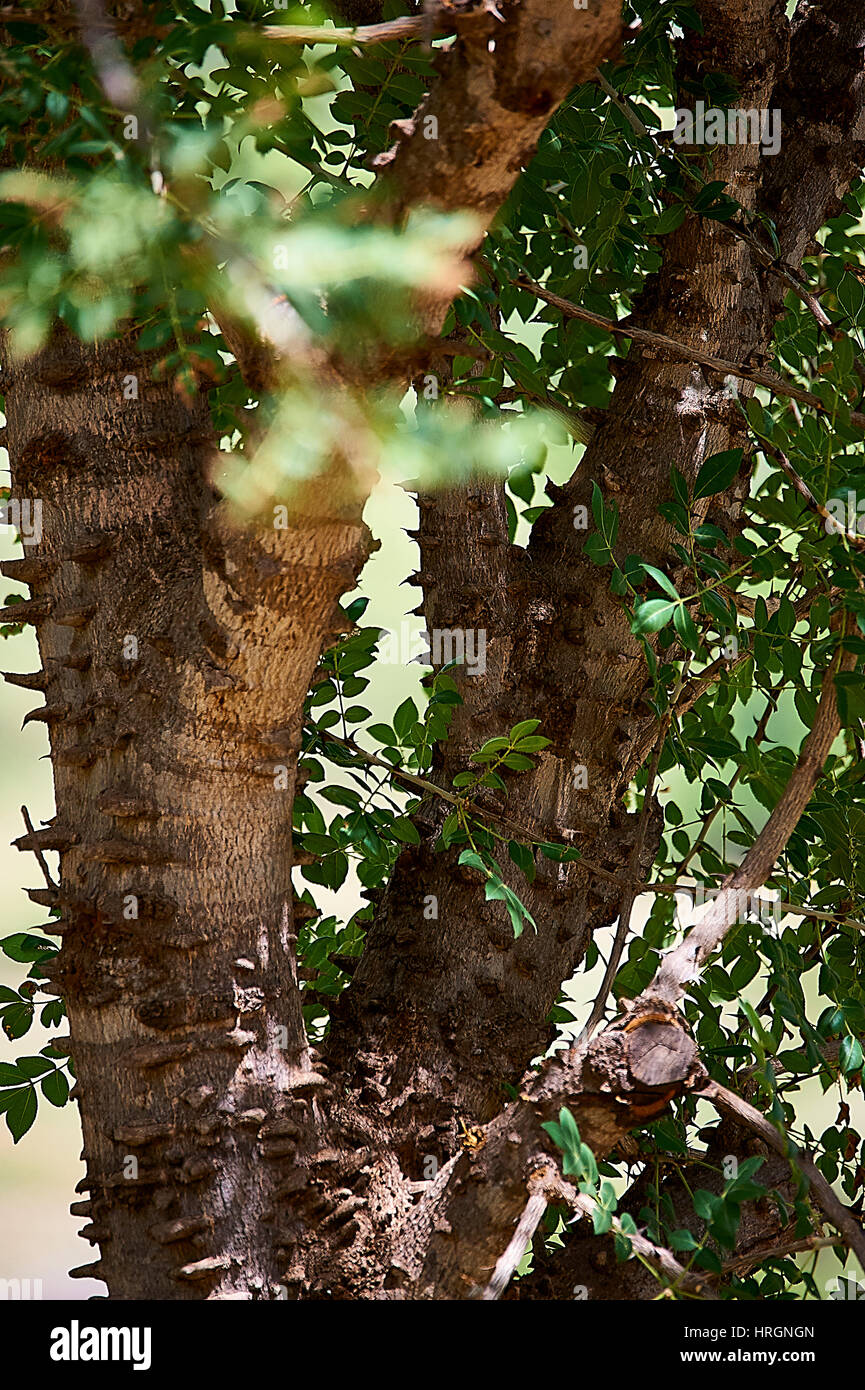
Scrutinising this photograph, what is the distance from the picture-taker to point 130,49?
0.80m

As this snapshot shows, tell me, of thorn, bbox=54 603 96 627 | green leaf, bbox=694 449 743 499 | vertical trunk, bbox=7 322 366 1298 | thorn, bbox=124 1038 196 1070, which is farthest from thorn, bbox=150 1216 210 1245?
green leaf, bbox=694 449 743 499

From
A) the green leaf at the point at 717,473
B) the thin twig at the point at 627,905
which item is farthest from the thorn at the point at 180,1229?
the green leaf at the point at 717,473

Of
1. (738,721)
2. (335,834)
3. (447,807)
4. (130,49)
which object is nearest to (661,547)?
(447,807)

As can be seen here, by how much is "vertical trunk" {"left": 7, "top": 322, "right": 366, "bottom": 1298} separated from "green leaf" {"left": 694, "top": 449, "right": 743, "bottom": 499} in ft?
1.20

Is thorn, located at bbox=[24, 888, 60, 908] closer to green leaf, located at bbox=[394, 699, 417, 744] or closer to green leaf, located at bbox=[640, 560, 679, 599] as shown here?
green leaf, located at bbox=[394, 699, 417, 744]

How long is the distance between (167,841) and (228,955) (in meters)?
0.10

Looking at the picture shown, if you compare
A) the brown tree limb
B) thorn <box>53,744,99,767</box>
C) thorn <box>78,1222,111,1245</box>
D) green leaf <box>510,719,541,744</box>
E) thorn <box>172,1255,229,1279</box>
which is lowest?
thorn <box>172,1255,229,1279</box>

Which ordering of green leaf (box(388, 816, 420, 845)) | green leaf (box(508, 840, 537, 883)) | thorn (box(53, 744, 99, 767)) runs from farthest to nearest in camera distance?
green leaf (box(388, 816, 420, 845)) < green leaf (box(508, 840, 537, 883)) < thorn (box(53, 744, 99, 767))

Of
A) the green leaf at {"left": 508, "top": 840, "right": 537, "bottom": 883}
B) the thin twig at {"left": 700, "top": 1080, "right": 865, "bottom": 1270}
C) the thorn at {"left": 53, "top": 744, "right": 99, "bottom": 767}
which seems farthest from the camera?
the green leaf at {"left": 508, "top": 840, "right": 537, "bottom": 883}

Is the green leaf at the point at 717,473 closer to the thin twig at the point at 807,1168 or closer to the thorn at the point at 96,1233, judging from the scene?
the thin twig at the point at 807,1168

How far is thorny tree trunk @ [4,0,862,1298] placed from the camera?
0.97m

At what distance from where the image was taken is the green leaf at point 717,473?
3.68 ft
